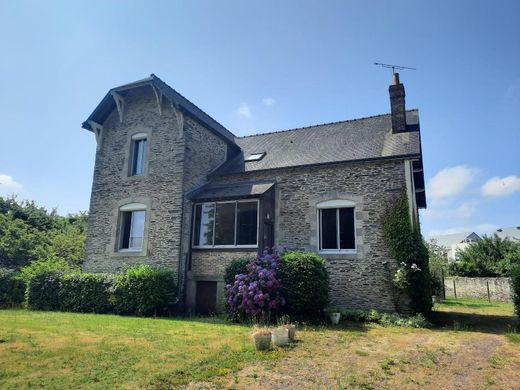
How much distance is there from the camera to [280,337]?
6.92 m

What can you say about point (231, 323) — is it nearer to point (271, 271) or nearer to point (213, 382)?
point (271, 271)

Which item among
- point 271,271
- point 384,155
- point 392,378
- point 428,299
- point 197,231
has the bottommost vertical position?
point 392,378

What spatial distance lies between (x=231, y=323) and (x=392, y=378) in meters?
5.70

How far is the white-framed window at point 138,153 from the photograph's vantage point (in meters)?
15.1

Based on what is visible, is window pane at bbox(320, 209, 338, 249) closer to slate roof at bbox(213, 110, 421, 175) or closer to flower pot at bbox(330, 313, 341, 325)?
slate roof at bbox(213, 110, 421, 175)

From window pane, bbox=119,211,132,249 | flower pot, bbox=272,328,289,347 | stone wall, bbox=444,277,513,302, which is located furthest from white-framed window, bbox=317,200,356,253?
stone wall, bbox=444,277,513,302

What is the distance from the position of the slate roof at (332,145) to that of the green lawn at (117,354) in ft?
23.1

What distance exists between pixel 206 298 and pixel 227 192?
3.80m

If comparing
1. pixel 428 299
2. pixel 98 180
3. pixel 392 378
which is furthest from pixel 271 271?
pixel 98 180

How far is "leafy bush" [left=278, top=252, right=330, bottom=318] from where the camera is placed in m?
10.2

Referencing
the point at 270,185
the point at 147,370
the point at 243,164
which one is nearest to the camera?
the point at 147,370

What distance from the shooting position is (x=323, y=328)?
935 cm

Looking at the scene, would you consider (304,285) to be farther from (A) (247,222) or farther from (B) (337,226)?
(A) (247,222)

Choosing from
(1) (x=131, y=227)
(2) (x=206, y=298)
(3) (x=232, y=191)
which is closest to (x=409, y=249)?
(3) (x=232, y=191)
